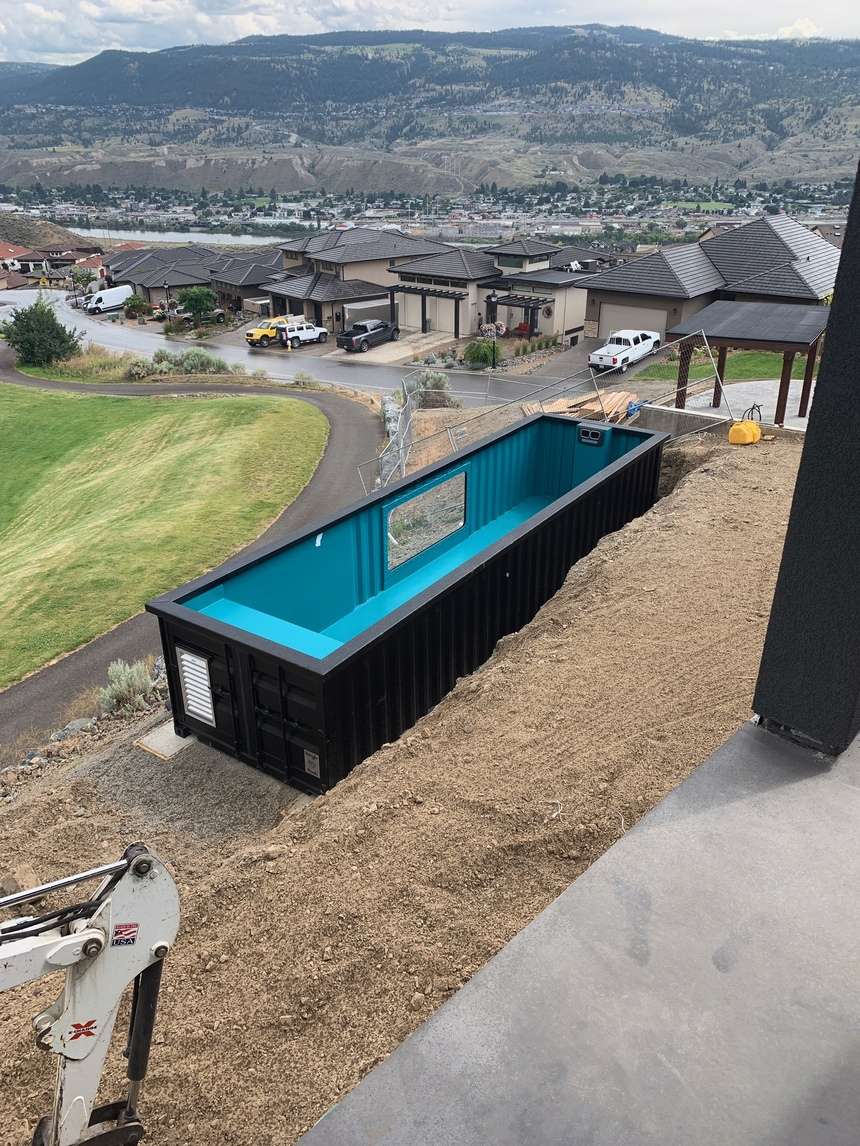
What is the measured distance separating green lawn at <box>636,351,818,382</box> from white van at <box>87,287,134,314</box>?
61.5 m

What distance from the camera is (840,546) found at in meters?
5.18

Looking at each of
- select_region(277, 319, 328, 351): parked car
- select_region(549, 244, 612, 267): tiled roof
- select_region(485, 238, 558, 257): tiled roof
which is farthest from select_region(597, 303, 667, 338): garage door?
select_region(277, 319, 328, 351): parked car

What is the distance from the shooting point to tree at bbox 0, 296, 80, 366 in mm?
54625

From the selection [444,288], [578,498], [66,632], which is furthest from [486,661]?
[444,288]

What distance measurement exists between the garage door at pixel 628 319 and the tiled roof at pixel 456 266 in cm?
1181

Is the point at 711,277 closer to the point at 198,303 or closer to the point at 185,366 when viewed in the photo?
the point at 185,366

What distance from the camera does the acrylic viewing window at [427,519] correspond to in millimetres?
13891

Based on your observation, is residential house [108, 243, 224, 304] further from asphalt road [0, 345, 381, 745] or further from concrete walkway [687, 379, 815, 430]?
concrete walkway [687, 379, 815, 430]

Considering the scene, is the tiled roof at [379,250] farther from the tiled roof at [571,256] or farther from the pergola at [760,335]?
the pergola at [760,335]

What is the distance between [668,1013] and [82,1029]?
2914 mm

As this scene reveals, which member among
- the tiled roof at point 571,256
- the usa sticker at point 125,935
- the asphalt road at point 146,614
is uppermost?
the usa sticker at point 125,935

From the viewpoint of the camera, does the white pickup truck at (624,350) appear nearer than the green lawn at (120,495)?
No

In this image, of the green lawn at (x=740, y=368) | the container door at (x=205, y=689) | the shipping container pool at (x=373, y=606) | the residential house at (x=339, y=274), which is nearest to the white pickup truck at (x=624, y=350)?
the green lawn at (x=740, y=368)

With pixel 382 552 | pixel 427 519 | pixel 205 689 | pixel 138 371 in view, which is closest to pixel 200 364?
pixel 138 371
